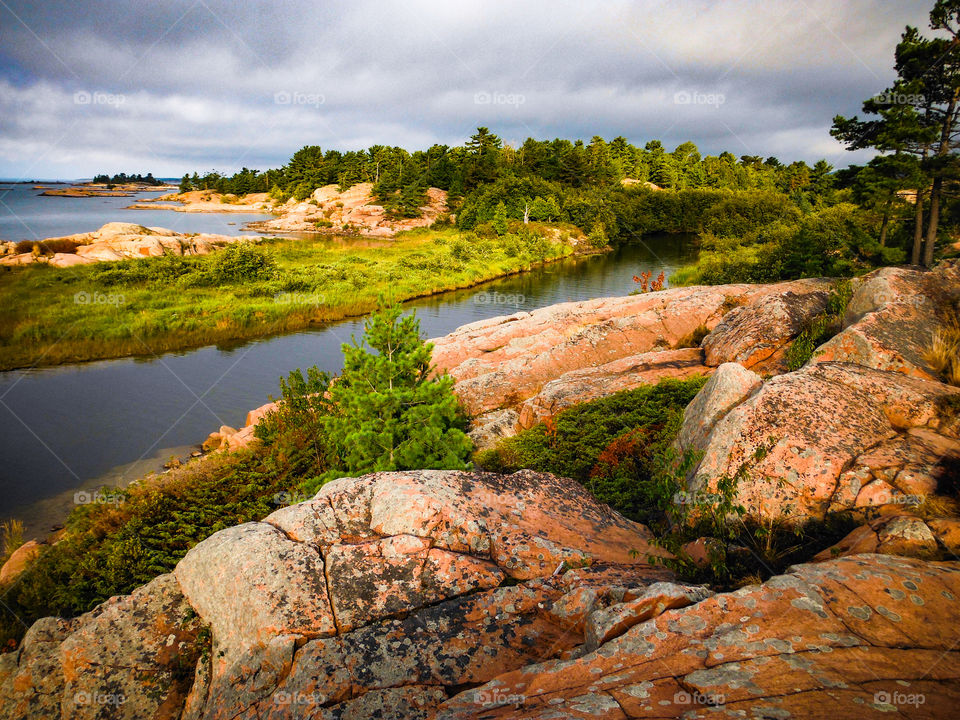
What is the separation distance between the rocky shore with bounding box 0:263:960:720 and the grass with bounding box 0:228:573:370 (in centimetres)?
1678

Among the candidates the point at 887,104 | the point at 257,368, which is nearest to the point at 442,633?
the point at 887,104

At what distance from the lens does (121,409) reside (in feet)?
66.8

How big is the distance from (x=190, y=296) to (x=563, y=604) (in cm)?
3725

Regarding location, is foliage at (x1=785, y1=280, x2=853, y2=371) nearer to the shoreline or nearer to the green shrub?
the shoreline

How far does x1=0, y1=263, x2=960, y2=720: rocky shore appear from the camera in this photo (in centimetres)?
377

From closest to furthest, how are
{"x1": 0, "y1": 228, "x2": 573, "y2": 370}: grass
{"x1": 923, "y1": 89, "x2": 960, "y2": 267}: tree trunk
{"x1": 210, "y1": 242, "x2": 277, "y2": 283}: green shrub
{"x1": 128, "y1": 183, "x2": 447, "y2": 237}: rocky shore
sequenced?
{"x1": 923, "y1": 89, "x2": 960, "y2": 267}: tree trunk, {"x1": 0, "y1": 228, "x2": 573, "y2": 370}: grass, {"x1": 210, "y1": 242, "x2": 277, "y2": 283}: green shrub, {"x1": 128, "y1": 183, "x2": 447, "y2": 237}: rocky shore

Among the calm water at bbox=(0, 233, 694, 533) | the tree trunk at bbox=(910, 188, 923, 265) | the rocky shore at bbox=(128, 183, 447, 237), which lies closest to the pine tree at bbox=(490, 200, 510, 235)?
the rocky shore at bbox=(128, 183, 447, 237)

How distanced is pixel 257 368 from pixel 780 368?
23361 mm

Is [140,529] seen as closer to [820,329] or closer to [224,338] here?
[820,329]

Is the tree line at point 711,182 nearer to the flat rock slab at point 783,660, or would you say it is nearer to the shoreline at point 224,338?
the flat rock slab at point 783,660

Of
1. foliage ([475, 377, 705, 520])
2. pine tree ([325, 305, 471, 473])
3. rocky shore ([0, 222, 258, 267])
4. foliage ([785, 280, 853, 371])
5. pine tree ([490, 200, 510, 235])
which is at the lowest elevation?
foliage ([475, 377, 705, 520])

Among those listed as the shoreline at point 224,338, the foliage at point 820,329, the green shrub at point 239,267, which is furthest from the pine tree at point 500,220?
the foliage at point 820,329

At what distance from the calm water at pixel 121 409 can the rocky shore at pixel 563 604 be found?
11.0 metres

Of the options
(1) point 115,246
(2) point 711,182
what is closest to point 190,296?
(1) point 115,246
